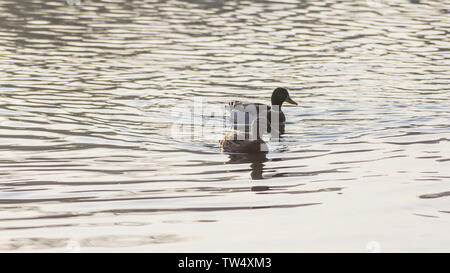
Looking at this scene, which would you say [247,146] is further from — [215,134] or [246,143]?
[215,134]

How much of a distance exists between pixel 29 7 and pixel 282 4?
10.9m

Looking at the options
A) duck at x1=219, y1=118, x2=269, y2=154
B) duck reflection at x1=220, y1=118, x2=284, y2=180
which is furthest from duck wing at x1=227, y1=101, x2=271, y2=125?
duck at x1=219, y1=118, x2=269, y2=154

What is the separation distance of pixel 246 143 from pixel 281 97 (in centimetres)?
434

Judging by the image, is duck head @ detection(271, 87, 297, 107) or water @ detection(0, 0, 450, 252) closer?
water @ detection(0, 0, 450, 252)

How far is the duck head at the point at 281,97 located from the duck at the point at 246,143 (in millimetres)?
3751

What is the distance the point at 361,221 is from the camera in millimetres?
10648

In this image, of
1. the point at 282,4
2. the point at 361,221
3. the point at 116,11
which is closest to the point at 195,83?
the point at 361,221

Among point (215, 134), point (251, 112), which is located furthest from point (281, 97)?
Result: point (215, 134)

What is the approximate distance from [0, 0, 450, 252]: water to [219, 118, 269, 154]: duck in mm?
302

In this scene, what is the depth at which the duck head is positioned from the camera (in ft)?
63.4

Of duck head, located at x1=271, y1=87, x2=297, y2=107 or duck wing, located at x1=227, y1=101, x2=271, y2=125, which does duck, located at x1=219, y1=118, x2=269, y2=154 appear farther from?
duck head, located at x1=271, y1=87, x2=297, y2=107

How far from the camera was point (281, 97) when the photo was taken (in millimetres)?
19406

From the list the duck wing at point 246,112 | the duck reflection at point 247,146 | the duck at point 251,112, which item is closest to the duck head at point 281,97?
the duck at point 251,112

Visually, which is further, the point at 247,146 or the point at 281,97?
the point at 281,97
